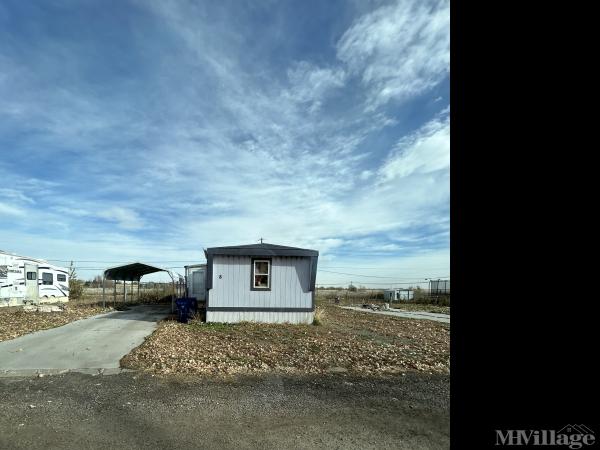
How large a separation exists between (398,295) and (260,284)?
969 inches

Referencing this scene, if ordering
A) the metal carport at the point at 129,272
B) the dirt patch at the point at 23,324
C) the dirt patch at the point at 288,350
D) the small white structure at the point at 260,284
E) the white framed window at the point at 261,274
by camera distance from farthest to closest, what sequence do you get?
the metal carport at the point at 129,272
the white framed window at the point at 261,274
the small white structure at the point at 260,284
the dirt patch at the point at 23,324
the dirt patch at the point at 288,350

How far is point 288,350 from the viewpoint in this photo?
9297 mm

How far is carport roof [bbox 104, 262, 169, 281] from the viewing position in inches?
851

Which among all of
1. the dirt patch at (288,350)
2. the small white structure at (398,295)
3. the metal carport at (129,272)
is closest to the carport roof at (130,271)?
the metal carport at (129,272)

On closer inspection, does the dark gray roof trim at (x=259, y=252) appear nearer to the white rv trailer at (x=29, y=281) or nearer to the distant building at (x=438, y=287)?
the white rv trailer at (x=29, y=281)

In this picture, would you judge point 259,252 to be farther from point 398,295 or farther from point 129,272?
point 398,295

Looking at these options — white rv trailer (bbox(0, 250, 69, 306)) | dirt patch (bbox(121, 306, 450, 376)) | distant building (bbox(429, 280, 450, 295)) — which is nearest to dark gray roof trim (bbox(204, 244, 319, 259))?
dirt patch (bbox(121, 306, 450, 376))

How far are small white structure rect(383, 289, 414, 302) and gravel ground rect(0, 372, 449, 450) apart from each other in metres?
30.0
